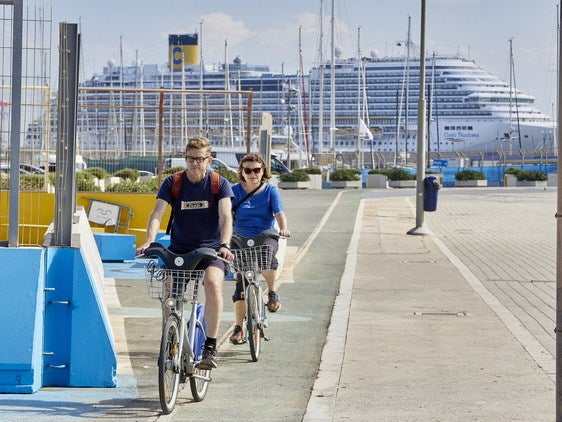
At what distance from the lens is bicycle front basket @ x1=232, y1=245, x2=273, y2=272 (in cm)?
986

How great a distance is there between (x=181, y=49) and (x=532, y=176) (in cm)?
6101

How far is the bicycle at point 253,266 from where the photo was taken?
9750mm

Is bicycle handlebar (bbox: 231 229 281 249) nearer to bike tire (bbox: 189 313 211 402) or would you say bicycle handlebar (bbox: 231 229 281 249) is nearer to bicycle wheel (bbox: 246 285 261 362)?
bicycle wheel (bbox: 246 285 261 362)

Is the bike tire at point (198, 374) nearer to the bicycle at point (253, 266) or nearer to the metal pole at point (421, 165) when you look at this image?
the bicycle at point (253, 266)

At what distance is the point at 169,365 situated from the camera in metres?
7.43

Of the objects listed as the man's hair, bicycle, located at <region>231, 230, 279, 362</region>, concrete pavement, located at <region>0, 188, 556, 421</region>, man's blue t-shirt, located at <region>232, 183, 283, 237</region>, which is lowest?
concrete pavement, located at <region>0, 188, 556, 421</region>

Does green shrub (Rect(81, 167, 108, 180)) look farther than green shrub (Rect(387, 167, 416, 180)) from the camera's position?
No

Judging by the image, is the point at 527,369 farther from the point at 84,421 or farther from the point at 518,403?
the point at 84,421

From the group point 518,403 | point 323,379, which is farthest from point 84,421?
point 518,403

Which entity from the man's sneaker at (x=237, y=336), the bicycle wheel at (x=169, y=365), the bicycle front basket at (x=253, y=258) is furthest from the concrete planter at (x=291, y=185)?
the bicycle wheel at (x=169, y=365)

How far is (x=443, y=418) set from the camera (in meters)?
7.35

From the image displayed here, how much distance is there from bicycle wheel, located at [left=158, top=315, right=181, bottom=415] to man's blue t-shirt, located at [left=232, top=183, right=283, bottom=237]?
9.38 ft

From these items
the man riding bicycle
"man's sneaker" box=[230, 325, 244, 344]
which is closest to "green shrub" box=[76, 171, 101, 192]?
"man's sneaker" box=[230, 325, 244, 344]

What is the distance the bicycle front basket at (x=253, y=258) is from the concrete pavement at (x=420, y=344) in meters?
0.74
